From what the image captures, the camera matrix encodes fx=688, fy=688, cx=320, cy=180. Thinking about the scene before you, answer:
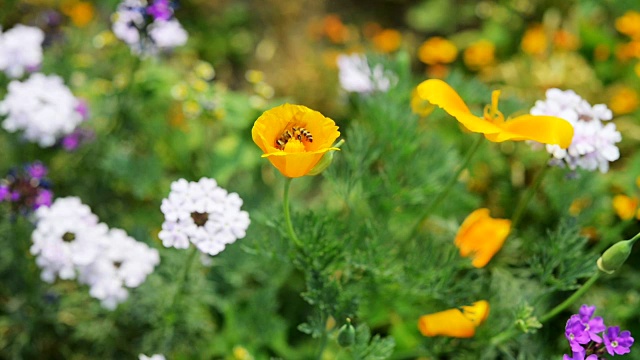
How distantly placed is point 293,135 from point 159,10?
0.77m

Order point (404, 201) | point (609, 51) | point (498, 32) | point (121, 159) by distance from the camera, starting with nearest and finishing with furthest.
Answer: point (404, 201) < point (121, 159) < point (609, 51) < point (498, 32)

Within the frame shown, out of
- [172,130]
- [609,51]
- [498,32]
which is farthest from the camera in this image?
[498,32]

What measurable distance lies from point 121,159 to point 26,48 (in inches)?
16.0

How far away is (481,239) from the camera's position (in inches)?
64.6

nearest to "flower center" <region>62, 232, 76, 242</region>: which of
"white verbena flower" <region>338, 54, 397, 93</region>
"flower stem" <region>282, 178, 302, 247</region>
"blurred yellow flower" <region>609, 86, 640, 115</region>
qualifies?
"flower stem" <region>282, 178, 302, 247</region>

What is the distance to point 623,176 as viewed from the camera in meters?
2.24

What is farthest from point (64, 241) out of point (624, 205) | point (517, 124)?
point (624, 205)

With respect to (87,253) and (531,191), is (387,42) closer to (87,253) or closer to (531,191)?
(531,191)

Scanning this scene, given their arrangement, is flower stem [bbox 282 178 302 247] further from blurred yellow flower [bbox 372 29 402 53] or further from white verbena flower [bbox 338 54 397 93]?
blurred yellow flower [bbox 372 29 402 53]

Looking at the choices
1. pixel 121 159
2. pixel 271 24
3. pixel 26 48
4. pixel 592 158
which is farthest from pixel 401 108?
pixel 271 24

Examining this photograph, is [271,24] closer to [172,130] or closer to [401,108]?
[172,130]

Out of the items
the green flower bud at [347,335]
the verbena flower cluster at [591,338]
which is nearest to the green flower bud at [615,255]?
the verbena flower cluster at [591,338]

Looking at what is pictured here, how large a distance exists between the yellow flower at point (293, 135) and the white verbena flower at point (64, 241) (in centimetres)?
55

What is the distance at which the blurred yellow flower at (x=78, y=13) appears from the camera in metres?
2.68
